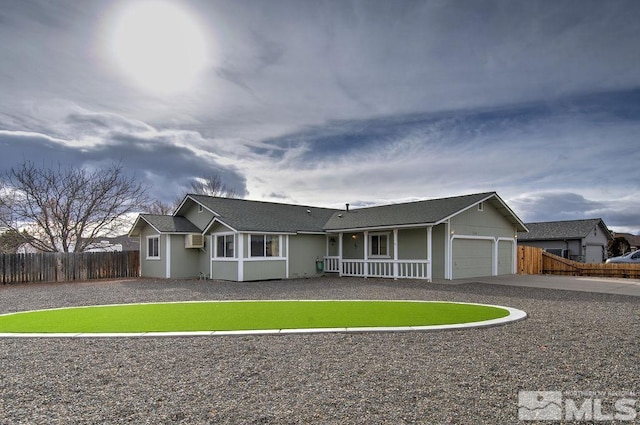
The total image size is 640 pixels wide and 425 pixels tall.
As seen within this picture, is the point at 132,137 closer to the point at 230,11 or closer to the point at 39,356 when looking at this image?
the point at 230,11

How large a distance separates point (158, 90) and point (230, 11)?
3921 millimetres

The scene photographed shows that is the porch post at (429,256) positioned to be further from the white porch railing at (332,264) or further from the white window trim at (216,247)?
the white window trim at (216,247)

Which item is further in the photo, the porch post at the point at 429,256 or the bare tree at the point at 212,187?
the bare tree at the point at 212,187

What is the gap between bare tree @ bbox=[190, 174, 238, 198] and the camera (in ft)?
142

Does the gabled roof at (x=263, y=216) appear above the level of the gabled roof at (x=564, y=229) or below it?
above

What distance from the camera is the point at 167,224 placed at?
2192 cm

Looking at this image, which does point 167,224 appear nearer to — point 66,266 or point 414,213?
point 66,266

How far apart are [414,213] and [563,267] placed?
37.5ft

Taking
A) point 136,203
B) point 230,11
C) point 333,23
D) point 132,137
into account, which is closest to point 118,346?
point 230,11

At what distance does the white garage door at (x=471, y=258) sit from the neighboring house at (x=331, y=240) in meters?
0.05

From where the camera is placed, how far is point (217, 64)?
40.2 feet

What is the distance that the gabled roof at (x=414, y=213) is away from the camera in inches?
725

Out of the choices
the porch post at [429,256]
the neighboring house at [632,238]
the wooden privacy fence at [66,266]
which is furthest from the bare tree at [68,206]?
the neighboring house at [632,238]

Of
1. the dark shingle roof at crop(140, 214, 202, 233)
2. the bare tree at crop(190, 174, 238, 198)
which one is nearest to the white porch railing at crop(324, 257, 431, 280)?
the dark shingle roof at crop(140, 214, 202, 233)
